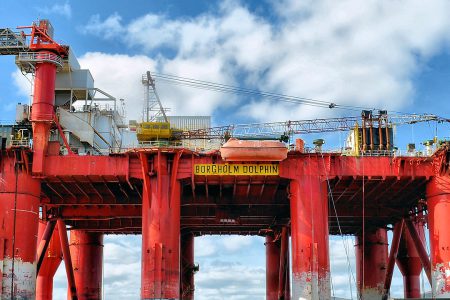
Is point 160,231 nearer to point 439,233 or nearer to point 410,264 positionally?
point 439,233

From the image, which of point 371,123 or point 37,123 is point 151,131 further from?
point 371,123

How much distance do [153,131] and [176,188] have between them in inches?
568

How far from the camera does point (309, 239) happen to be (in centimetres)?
3853

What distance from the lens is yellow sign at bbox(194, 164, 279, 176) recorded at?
39.9m

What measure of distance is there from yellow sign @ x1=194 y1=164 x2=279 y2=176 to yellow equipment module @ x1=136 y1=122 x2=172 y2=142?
13763 millimetres

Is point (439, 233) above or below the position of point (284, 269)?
above

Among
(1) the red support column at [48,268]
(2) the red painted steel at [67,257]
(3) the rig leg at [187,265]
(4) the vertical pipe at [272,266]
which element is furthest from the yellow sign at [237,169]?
(3) the rig leg at [187,265]

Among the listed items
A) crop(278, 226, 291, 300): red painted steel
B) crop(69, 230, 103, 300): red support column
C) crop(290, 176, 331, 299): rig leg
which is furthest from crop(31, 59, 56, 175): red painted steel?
crop(278, 226, 291, 300): red painted steel

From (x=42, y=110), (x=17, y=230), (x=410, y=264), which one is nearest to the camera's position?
(x=17, y=230)

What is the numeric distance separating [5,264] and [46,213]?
11.4 meters

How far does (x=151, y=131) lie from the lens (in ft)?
174

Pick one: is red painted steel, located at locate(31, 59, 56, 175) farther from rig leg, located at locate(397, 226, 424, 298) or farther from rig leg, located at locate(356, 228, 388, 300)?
rig leg, located at locate(397, 226, 424, 298)

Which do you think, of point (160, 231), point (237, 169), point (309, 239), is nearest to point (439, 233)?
point (309, 239)

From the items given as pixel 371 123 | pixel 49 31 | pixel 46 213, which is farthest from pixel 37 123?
pixel 371 123
